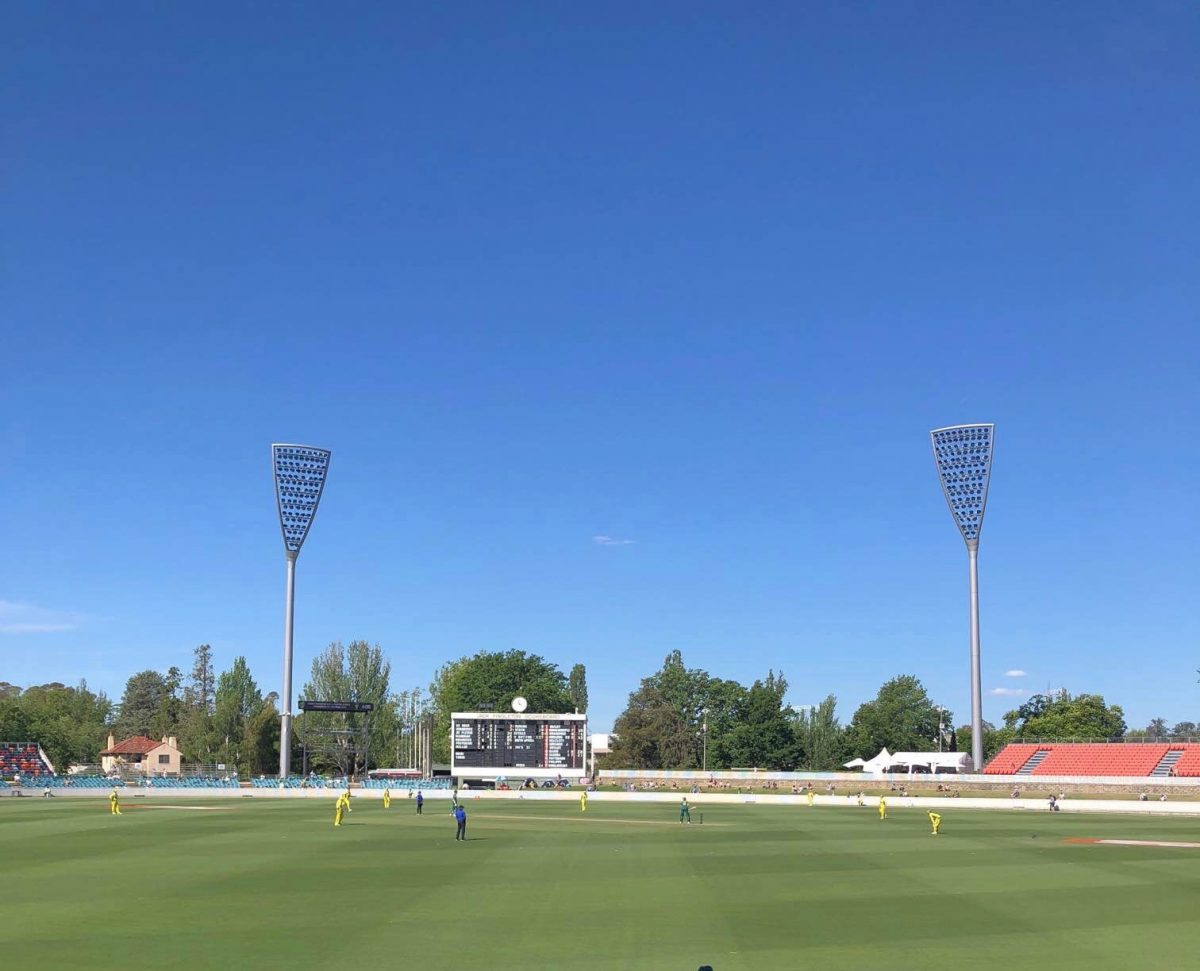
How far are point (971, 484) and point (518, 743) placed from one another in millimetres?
50022

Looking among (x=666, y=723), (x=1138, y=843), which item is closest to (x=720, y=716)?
(x=666, y=723)

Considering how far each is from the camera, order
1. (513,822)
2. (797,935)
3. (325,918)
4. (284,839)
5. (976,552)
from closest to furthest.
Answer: (797,935), (325,918), (284,839), (513,822), (976,552)

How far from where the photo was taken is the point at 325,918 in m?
29.3

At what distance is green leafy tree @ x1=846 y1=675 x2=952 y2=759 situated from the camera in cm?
16225

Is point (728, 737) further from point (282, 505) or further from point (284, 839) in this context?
point (284, 839)

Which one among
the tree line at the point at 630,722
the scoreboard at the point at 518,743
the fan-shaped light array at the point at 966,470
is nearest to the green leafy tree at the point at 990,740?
the tree line at the point at 630,722

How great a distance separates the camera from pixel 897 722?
165375mm

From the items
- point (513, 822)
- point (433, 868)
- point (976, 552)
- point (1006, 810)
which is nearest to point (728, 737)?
point (976, 552)

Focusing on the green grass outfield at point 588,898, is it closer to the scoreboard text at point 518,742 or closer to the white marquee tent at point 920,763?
the scoreboard text at point 518,742

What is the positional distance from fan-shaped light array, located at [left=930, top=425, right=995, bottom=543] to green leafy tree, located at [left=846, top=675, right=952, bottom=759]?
59.9 metres

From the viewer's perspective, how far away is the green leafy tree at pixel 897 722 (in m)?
162

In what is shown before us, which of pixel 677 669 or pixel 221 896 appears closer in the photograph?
pixel 221 896

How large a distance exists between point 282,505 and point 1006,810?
235 feet

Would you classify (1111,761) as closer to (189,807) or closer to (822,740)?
(822,740)
